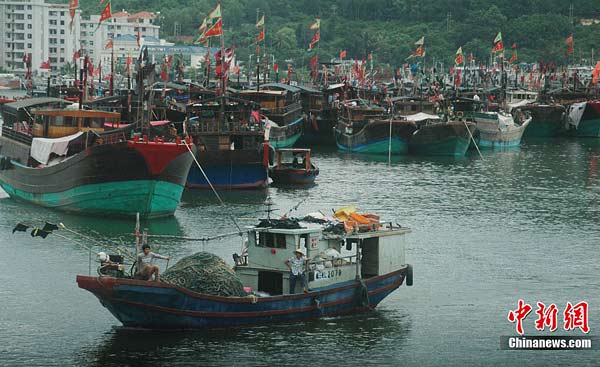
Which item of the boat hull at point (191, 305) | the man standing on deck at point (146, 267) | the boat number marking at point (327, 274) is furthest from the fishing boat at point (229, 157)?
the man standing on deck at point (146, 267)

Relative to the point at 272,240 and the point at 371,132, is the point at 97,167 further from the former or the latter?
the point at 371,132

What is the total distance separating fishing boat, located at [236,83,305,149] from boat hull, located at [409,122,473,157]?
1162 centimetres

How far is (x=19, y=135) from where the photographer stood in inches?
2926

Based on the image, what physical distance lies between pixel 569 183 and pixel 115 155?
40146 mm

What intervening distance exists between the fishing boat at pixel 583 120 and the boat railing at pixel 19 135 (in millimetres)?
78730

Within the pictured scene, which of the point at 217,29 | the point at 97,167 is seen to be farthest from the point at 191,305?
the point at 217,29

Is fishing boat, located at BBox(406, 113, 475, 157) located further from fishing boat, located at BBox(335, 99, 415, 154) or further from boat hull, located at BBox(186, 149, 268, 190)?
boat hull, located at BBox(186, 149, 268, 190)

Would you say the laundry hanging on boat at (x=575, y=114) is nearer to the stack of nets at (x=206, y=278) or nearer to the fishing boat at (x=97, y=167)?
the fishing boat at (x=97, y=167)

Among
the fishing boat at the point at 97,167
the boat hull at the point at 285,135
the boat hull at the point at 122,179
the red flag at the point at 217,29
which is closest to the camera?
the boat hull at the point at 122,179

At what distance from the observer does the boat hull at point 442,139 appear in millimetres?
108000

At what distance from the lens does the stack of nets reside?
38.5m

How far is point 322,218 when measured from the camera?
43.5m

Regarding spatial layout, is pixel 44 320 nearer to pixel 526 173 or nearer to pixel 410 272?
pixel 410 272

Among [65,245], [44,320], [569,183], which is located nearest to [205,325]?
[44,320]
